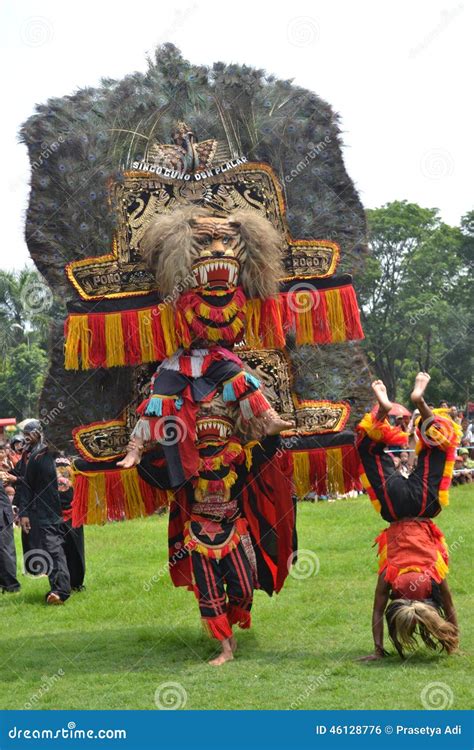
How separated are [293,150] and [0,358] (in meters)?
34.6

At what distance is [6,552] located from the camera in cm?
991

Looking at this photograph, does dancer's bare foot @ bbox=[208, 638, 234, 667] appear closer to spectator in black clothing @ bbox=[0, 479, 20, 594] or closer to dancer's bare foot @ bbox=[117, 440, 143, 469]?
dancer's bare foot @ bbox=[117, 440, 143, 469]

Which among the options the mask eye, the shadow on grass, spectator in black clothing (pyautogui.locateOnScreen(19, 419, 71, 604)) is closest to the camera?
the shadow on grass

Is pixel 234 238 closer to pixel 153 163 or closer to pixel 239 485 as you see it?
pixel 153 163

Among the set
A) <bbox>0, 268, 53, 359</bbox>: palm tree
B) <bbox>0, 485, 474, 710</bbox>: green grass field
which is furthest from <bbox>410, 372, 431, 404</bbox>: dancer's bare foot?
<bbox>0, 268, 53, 359</bbox>: palm tree

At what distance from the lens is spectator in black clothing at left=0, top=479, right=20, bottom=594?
988 cm

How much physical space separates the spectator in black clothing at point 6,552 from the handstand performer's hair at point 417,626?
5.07m

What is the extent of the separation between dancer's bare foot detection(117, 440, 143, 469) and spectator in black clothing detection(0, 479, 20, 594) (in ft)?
12.9

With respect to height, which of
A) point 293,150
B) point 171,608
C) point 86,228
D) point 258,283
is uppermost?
point 293,150

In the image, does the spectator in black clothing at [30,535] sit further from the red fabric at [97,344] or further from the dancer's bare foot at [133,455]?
the dancer's bare foot at [133,455]

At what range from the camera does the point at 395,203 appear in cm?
3509

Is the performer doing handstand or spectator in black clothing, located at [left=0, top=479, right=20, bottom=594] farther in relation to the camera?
spectator in black clothing, located at [left=0, top=479, right=20, bottom=594]

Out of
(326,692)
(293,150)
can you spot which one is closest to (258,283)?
(293,150)

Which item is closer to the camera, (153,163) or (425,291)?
(153,163)
